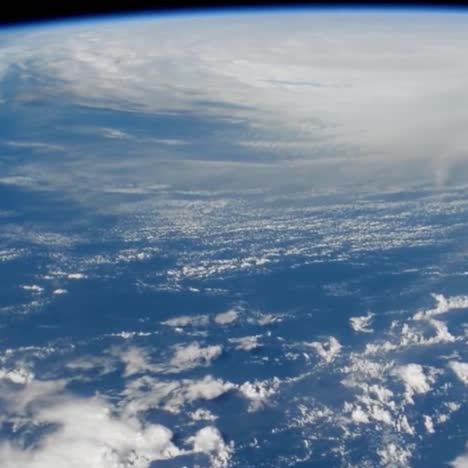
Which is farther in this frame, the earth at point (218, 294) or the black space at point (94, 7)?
the earth at point (218, 294)

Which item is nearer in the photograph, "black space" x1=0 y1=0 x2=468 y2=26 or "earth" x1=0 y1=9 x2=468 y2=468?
"black space" x1=0 y1=0 x2=468 y2=26

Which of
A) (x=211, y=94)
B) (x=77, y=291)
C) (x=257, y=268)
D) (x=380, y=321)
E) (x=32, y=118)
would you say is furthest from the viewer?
(x=211, y=94)

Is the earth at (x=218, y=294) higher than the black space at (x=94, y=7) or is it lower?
lower

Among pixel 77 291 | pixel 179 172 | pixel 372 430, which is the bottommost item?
pixel 372 430

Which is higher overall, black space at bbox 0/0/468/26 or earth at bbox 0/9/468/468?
black space at bbox 0/0/468/26

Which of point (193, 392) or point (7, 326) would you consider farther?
point (7, 326)

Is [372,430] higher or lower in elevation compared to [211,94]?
lower

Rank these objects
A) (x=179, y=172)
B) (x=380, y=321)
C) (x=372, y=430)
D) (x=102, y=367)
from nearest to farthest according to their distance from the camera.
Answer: (x=372, y=430)
(x=102, y=367)
(x=380, y=321)
(x=179, y=172)

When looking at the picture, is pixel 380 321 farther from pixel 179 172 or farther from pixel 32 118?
pixel 32 118

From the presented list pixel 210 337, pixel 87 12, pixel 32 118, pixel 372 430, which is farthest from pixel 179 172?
pixel 87 12

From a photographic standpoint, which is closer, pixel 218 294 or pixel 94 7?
pixel 94 7
